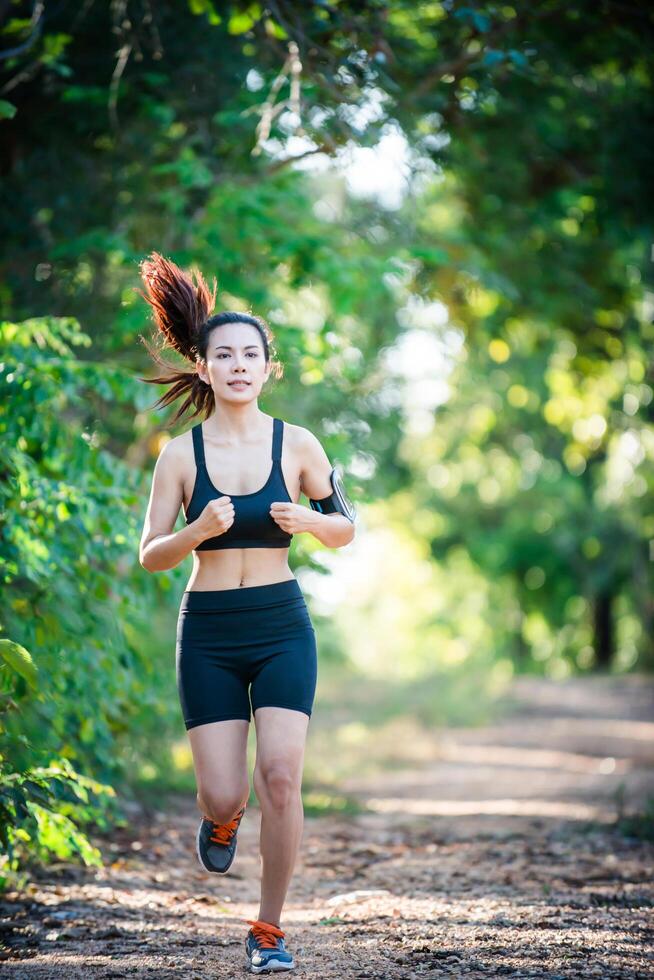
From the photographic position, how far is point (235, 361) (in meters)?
4.54

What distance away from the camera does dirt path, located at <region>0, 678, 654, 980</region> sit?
4344 mm

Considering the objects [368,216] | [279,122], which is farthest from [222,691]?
[368,216]

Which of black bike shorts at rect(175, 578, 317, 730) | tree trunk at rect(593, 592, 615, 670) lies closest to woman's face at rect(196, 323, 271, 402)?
black bike shorts at rect(175, 578, 317, 730)

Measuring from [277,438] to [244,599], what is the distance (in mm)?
703

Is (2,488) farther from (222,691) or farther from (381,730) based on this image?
(381,730)

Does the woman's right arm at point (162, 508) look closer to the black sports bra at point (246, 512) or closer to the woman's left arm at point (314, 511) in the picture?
the black sports bra at point (246, 512)

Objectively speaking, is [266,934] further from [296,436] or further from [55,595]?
[55,595]

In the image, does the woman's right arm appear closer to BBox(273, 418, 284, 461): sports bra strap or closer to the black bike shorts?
the black bike shorts

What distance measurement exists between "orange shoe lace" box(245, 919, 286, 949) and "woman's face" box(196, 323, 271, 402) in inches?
82.5

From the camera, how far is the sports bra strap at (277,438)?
4535mm

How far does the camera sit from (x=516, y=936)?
4695mm

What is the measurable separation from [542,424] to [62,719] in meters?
19.7

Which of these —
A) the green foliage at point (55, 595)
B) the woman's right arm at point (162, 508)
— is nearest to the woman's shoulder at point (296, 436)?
the woman's right arm at point (162, 508)

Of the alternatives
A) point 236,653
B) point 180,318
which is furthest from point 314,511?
point 180,318
